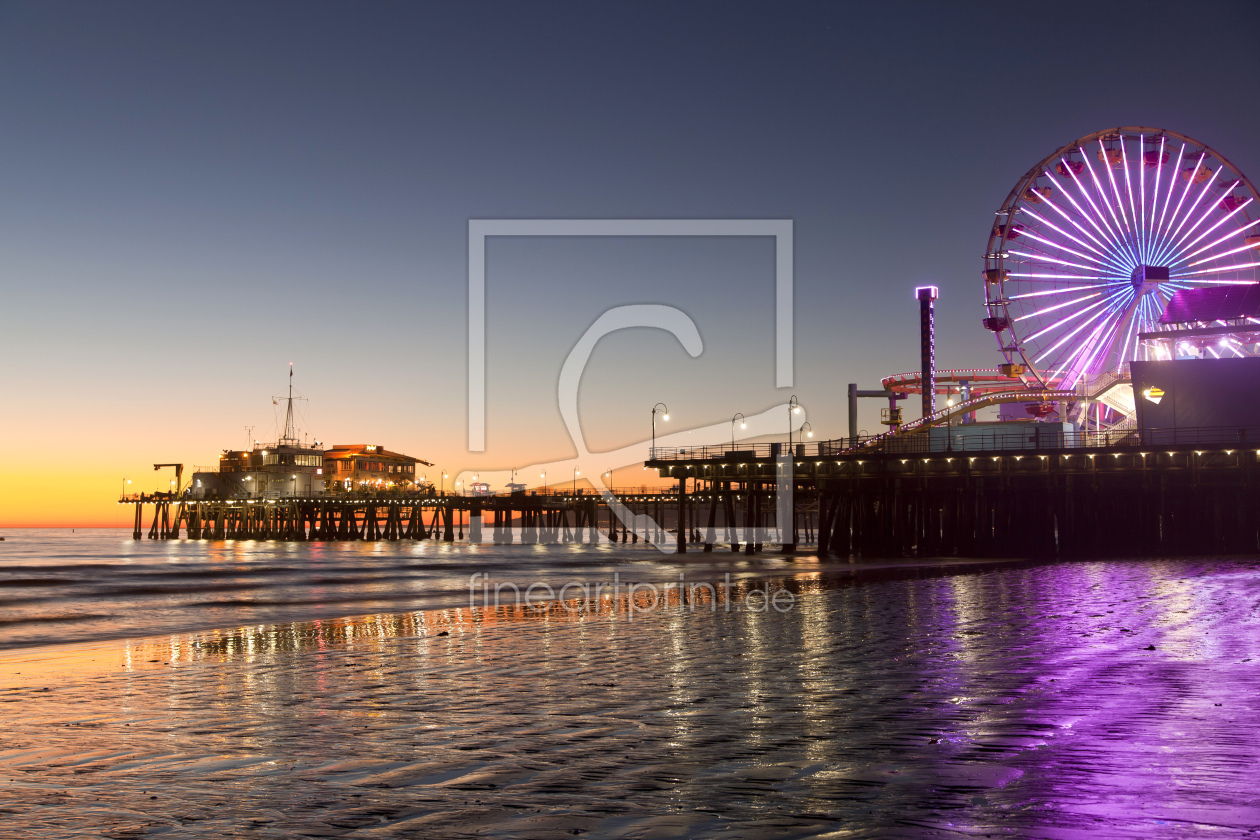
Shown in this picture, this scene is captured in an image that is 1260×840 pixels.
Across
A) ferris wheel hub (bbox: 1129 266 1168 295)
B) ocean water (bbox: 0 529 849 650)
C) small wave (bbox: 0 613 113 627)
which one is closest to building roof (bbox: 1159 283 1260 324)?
ferris wheel hub (bbox: 1129 266 1168 295)

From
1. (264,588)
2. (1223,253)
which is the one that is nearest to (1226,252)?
(1223,253)

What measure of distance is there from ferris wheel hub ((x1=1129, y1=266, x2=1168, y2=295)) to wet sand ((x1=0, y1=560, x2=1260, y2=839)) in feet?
148

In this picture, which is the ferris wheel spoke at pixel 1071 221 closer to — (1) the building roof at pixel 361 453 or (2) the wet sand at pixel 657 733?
(2) the wet sand at pixel 657 733

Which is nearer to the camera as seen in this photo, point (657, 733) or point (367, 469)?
point (657, 733)

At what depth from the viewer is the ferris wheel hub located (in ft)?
186

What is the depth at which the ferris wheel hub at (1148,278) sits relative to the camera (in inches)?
2237

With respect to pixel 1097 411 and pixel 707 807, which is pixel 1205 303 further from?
pixel 707 807

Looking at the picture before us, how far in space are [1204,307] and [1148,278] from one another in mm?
4675

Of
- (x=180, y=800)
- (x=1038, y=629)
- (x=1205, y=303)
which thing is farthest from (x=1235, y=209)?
(x=180, y=800)

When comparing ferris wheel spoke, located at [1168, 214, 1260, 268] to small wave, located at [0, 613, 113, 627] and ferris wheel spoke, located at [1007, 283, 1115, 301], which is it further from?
small wave, located at [0, 613, 113, 627]

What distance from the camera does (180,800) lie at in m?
6.81

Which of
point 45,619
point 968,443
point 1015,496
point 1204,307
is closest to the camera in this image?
point 45,619

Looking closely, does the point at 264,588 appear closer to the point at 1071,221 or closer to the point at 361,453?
the point at 1071,221

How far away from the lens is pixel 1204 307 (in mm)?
58719
